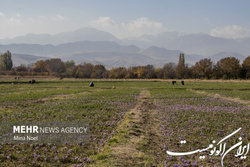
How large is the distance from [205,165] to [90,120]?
994 centimetres

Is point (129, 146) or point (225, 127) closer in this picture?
point (129, 146)

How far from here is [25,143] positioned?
11.9 metres

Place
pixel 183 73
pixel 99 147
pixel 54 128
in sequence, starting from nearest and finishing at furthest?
1. pixel 99 147
2. pixel 54 128
3. pixel 183 73

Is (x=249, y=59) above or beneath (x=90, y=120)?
above

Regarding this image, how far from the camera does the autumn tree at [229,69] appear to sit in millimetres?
109188

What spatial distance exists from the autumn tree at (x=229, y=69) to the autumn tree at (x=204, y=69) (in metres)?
4.83

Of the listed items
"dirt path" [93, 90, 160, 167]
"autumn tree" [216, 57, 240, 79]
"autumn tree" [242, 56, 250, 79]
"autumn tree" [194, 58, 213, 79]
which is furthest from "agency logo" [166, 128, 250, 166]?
"autumn tree" [194, 58, 213, 79]

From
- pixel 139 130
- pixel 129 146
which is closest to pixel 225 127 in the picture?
pixel 139 130

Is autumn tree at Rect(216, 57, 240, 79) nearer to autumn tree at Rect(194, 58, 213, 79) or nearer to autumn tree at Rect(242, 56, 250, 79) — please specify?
autumn tree at Rect(242, 56, 250, 79)

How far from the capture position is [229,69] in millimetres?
110000

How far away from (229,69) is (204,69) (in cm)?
1289

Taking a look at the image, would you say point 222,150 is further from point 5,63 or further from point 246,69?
Result: point 5,63

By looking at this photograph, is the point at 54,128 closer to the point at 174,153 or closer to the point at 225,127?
the point at 174,153

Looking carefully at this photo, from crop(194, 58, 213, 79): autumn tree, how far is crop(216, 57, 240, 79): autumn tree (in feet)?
15.8
